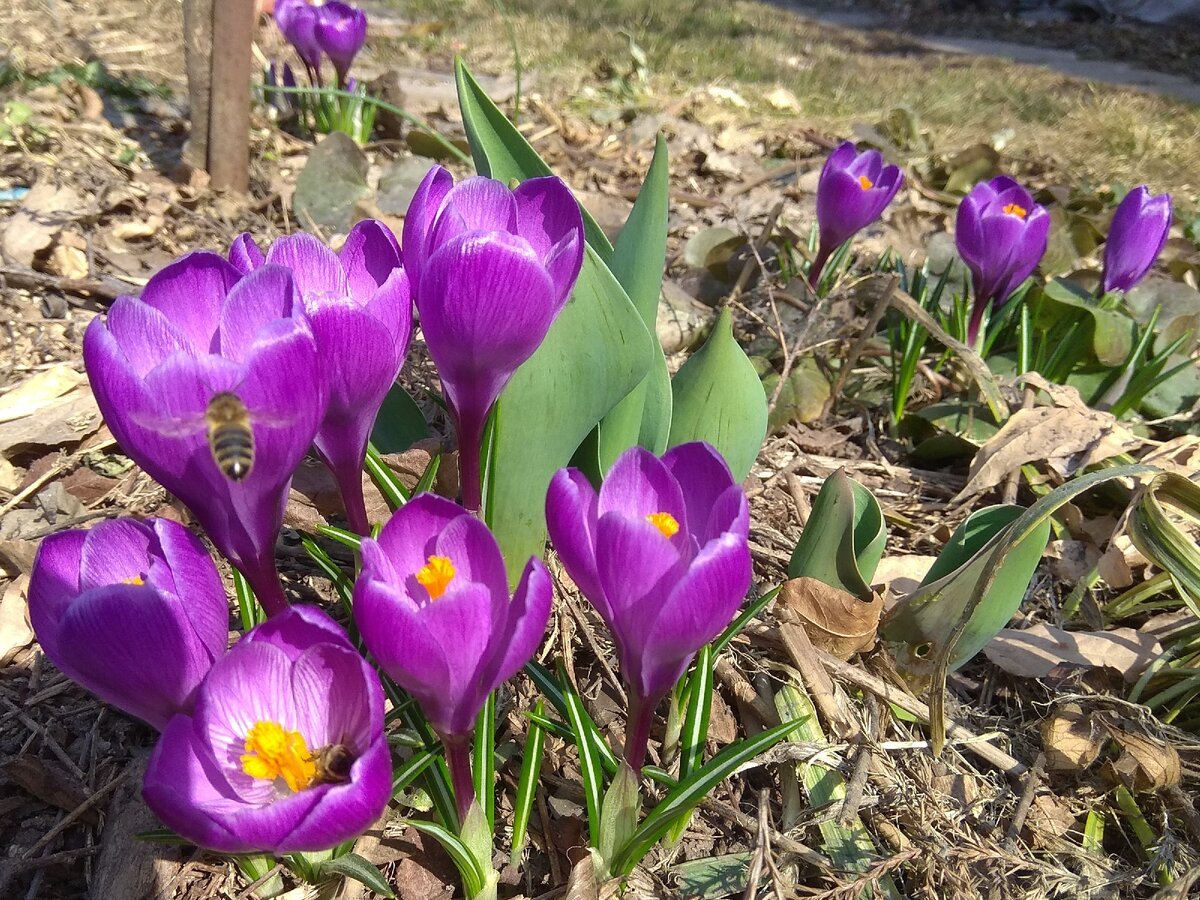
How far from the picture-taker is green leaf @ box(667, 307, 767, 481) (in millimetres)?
1233

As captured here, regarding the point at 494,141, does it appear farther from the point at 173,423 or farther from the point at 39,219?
the point at 39,219

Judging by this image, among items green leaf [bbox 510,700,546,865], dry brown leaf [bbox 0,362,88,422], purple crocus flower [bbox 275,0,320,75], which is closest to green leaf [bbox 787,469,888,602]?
green leaf [bbox 510,700,546,865]

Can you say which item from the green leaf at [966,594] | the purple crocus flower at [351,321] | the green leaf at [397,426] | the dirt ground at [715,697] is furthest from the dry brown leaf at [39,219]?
the green leaf at [966,594]

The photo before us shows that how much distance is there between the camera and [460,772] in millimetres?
872

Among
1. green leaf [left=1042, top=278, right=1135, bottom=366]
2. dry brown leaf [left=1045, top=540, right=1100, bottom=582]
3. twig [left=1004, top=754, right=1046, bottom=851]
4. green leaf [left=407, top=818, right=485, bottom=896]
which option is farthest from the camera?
green leaf [left=1042, top=278, right=1135, bottom=366]

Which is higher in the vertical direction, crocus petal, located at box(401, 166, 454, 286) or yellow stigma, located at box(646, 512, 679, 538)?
crocus petal, located at box(401, 166, 454, 286)

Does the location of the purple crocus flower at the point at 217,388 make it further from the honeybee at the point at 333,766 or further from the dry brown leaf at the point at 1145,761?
the dry brown leaf at the point at 1145,761

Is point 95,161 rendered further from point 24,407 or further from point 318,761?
point 318,761

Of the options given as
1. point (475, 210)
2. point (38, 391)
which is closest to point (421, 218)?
point (475, 210)

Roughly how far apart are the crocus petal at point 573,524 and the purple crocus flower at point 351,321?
0.23m

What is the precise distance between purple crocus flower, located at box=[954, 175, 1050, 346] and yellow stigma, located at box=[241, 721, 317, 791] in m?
1.86

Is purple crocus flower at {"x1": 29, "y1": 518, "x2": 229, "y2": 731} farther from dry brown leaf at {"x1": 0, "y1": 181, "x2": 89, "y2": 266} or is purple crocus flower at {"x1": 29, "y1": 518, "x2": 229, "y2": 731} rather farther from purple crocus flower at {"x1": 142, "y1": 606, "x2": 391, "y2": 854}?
dry brown leaf at {"x1": 0, "y1": 181, "x2": 89, "y2": 266}

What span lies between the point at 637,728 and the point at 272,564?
419 mm

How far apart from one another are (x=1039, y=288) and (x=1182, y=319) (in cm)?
34
